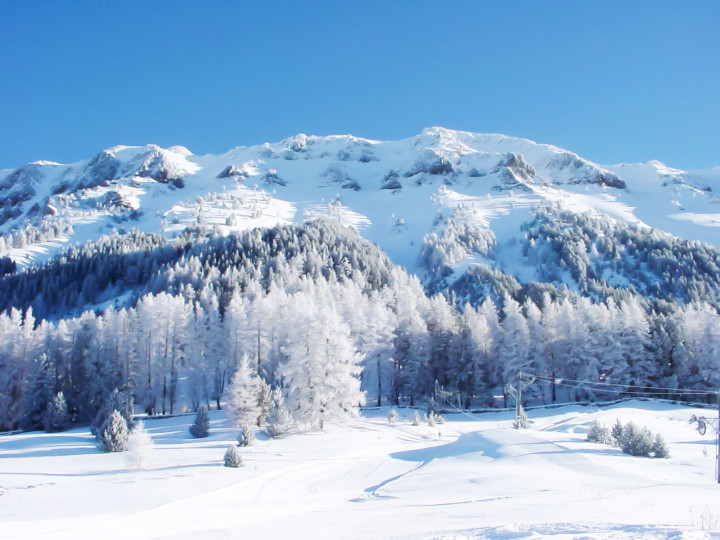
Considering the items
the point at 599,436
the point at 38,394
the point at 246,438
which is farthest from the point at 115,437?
the point at 599,436

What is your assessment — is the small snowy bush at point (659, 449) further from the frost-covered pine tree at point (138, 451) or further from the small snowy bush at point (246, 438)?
the frost-covered pine tree at point (138, 451)

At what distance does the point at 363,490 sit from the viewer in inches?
758

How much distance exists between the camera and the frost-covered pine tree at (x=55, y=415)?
147 feet

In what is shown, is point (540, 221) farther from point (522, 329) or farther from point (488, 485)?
point (488, 485)

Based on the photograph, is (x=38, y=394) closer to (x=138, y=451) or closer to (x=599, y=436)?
(x=138, y=451)

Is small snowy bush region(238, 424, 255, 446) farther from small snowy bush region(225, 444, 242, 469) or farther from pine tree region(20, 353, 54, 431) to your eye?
pine tree region(20, 353, 54, 431)

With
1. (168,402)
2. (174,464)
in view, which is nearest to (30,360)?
(168,402)

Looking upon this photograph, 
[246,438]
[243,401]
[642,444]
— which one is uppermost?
[243,401]

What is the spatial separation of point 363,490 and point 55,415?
130ft

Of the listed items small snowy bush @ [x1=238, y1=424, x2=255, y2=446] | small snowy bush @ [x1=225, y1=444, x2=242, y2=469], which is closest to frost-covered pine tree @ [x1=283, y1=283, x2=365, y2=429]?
small snowy bush @ [x1=238, y1=424, x2=255, y2=446]

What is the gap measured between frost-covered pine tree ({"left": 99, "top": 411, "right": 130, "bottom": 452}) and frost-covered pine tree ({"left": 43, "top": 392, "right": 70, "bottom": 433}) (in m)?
18.1

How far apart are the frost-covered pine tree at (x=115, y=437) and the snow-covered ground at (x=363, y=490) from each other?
0.72 meters

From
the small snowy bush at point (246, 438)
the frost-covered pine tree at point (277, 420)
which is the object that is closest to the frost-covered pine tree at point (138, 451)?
the small snowy bush at point (246, 438)

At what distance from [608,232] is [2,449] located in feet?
538
